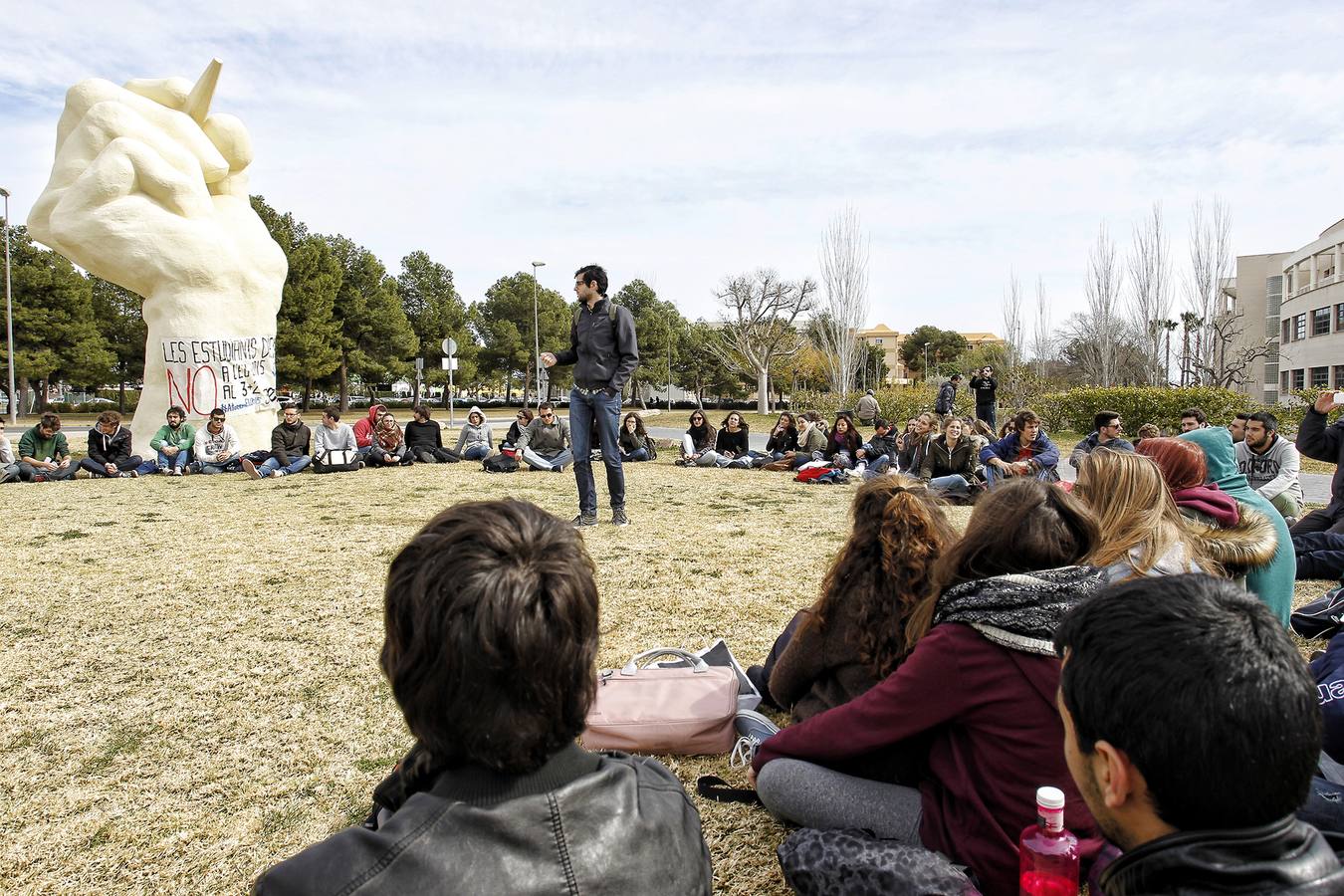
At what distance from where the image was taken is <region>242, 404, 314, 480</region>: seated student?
419 inches

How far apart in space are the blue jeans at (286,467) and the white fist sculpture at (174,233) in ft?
8.05

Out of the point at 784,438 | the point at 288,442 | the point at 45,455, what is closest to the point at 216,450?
the point at 288,442

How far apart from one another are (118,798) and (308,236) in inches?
1366

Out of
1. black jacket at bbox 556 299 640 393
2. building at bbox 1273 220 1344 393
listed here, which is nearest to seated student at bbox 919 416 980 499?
black jacket at bbox 556 299 640 393

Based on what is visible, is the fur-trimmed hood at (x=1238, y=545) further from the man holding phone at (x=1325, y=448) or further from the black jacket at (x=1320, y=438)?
the black jacket at (x=1320, y=438)

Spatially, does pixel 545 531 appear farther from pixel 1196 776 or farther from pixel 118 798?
pixel 118 798

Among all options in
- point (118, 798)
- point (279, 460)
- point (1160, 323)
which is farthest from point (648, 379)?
point (118, 798)

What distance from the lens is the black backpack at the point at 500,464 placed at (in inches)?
453

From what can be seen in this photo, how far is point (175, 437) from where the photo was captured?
10.9 metres

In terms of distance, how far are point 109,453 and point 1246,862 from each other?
12.7 m

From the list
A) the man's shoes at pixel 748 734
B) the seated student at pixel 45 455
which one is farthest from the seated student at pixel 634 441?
the man's shoes at pixel 748 734

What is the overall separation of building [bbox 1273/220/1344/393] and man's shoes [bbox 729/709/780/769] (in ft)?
124

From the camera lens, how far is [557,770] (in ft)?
3.68

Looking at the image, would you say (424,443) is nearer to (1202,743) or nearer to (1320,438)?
(1320,438)
